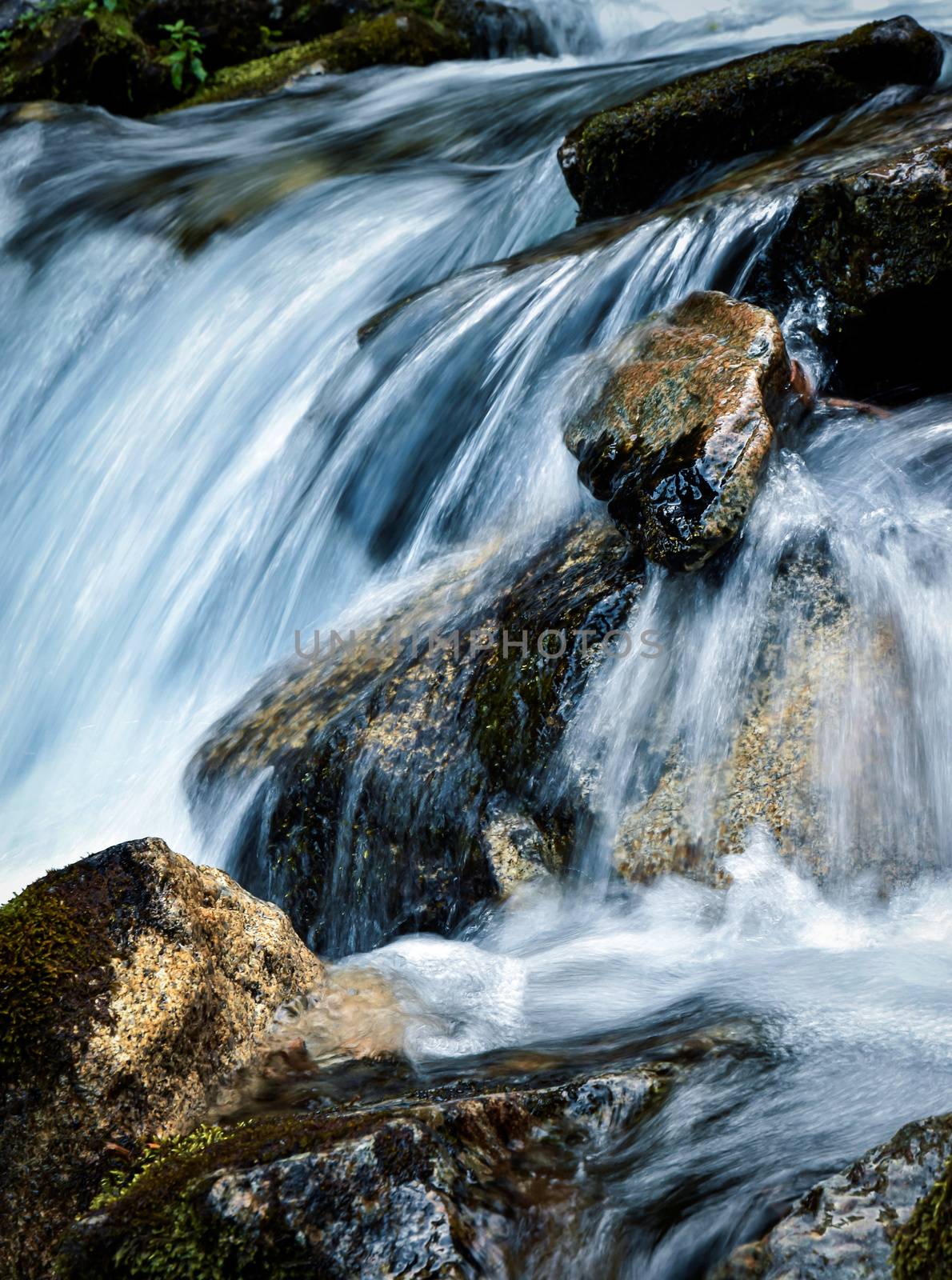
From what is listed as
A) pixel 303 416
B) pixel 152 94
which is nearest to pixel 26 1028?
pixel 303 416

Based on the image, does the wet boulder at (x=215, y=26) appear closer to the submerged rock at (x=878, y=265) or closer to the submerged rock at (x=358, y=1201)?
the submerged rock at (x=878, y=265)

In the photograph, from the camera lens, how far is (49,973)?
9.37 feet

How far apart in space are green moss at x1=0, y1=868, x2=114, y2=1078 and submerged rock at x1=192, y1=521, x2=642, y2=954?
1308 millimetres

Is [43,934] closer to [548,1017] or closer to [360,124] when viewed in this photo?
[548,1017]

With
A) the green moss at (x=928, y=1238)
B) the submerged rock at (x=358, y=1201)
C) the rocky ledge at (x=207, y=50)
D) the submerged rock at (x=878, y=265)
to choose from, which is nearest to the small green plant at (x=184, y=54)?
the rocky ledge at (x=207, y=50)

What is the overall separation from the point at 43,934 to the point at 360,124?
8294 millimetres

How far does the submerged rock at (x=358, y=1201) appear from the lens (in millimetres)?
2225

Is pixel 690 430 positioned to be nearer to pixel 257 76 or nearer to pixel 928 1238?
pixel 928 1238

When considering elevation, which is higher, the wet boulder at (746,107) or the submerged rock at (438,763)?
the wet boulder at (746,107)

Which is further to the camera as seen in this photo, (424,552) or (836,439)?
(424,552)

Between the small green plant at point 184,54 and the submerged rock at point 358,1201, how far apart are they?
10659 millimetres

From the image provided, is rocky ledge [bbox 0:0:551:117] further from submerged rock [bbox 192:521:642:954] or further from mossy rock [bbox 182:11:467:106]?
submerged rock [bbox 192:521:642:954]

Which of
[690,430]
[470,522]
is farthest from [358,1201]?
[470,522]

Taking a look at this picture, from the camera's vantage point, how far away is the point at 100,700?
591cm
